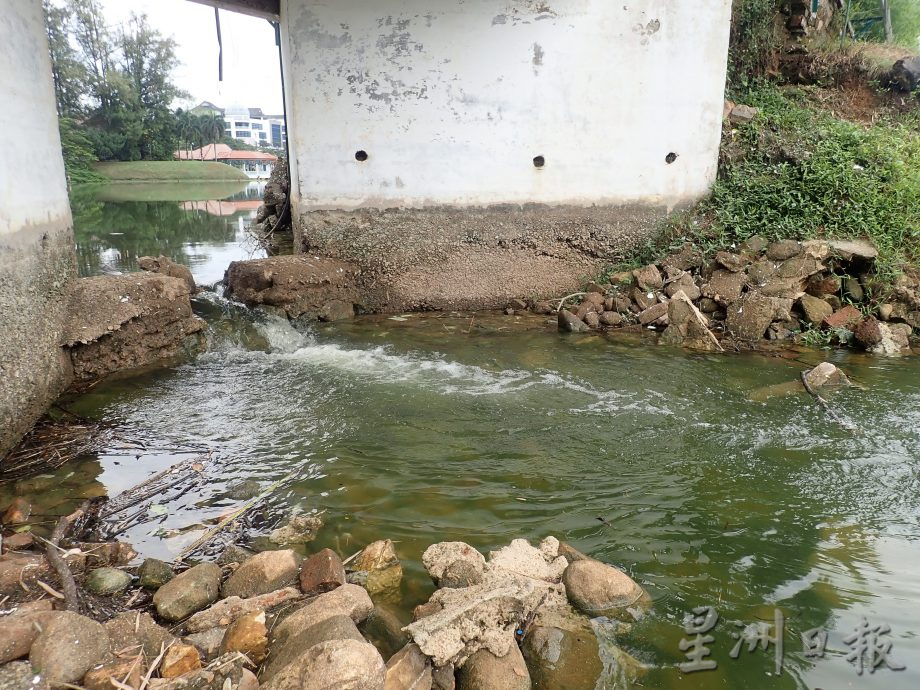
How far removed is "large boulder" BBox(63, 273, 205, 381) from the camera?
5590 mm

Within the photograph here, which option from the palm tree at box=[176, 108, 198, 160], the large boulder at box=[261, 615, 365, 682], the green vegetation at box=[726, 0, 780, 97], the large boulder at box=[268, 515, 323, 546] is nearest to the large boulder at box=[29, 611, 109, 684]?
the large boulder at box=[261, 615, 365, 682]

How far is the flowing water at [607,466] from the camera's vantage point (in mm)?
2951

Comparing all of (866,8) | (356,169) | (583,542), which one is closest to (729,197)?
(356,169)

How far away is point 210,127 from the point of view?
56.6m

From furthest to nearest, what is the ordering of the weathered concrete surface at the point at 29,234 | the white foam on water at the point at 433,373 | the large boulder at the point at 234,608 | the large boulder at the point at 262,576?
the white foam on water at the point at 433,373 < the weathered concrete surface at the point at 29,234 < the large boulder at the point at 262,576 < the large boulder at the point at 234,608

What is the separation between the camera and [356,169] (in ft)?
26.3

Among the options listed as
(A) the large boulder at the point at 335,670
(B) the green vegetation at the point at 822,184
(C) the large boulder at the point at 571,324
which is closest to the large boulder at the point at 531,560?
(A) the large boulder at the point at 335,670

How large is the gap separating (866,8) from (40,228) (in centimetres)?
1616

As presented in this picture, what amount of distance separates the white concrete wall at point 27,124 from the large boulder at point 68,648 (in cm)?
312

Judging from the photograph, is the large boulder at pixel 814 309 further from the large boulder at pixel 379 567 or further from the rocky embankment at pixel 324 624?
the large boulder at pixel 379 567

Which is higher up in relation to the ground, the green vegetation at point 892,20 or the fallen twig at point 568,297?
the green vegetation at point 892,20

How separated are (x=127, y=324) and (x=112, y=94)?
4945 centimetres

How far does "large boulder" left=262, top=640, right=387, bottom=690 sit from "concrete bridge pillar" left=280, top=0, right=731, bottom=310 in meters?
6.37

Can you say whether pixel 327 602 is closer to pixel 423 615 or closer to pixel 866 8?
pixel 423 615
